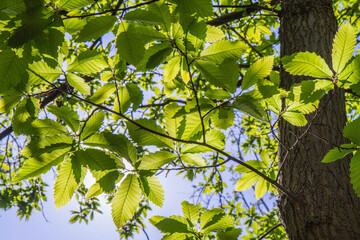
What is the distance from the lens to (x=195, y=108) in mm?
929

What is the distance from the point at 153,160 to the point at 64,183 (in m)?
0.33

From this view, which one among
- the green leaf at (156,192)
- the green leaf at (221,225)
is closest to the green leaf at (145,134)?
the green leaf at (156,192)

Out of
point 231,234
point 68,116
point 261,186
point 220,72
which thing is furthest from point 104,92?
point 261,186

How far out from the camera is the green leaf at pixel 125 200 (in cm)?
91

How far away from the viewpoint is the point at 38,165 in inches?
34.6

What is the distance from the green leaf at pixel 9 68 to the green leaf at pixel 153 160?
1.57 ft

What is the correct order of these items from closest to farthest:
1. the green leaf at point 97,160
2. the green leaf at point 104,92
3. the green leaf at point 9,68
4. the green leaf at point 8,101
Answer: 1. the green leaf at point 9,68
2. the green leaf at point 97,160
3. the green leaf at point 8,101
4. the green leaf at point 104,92

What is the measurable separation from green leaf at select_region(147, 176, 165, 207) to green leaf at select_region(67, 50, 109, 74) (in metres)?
0.49

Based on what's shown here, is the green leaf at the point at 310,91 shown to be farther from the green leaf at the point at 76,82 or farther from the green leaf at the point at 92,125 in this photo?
the green leaf at the point at 76,82

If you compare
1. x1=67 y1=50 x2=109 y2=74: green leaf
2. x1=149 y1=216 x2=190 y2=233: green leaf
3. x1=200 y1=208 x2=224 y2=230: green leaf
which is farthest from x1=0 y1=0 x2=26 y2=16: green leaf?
x1=200 y1=208 x2=224 y2=230: green leaf

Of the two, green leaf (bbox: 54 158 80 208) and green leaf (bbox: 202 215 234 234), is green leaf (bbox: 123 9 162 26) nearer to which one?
green leaf (bbox: 54 158 80 208)

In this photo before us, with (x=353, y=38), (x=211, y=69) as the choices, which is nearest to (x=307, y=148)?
(x=353, y=38)

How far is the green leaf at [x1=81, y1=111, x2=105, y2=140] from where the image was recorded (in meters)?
0.94

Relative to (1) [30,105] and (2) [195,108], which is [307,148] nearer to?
(2) [195,108]
